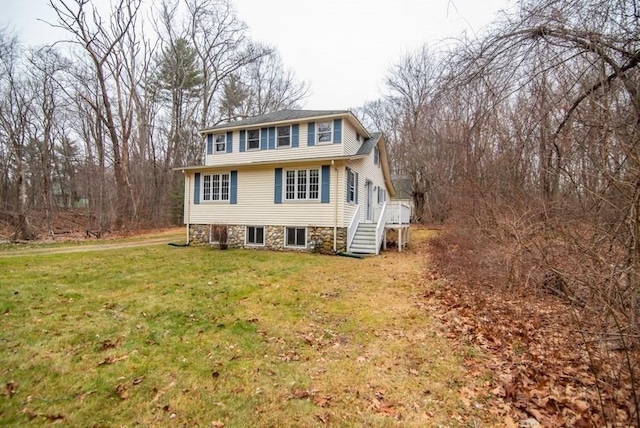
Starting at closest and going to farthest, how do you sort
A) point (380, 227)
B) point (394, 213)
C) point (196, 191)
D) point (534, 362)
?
point (534, 362) → point (380, 227) → point (394, 213) → point (196, 191)

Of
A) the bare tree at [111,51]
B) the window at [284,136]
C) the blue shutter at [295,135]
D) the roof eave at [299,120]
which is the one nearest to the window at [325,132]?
the roof eave at [299,120]

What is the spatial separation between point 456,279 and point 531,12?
5.67 metres

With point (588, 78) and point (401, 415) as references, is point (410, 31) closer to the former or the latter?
point (588, 78)

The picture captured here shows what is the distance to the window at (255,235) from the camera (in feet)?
43.5

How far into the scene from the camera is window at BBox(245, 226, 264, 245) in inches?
522

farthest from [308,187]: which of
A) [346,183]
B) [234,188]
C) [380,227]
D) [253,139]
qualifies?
[253,139]

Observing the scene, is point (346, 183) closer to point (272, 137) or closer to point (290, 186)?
point (290, 186)

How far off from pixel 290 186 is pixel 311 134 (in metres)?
2.41

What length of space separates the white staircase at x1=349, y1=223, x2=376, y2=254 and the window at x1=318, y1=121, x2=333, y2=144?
3.84 metres

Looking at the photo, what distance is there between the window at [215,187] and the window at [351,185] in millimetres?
5433

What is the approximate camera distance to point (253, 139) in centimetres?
1423

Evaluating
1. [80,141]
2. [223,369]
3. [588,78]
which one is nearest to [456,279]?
[588,78]

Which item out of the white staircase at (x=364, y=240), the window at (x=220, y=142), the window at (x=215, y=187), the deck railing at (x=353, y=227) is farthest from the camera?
the window at (x=220, y=142)

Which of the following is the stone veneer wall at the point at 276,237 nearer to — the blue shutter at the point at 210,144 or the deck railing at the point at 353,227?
the deck railing at the point at 353,227
